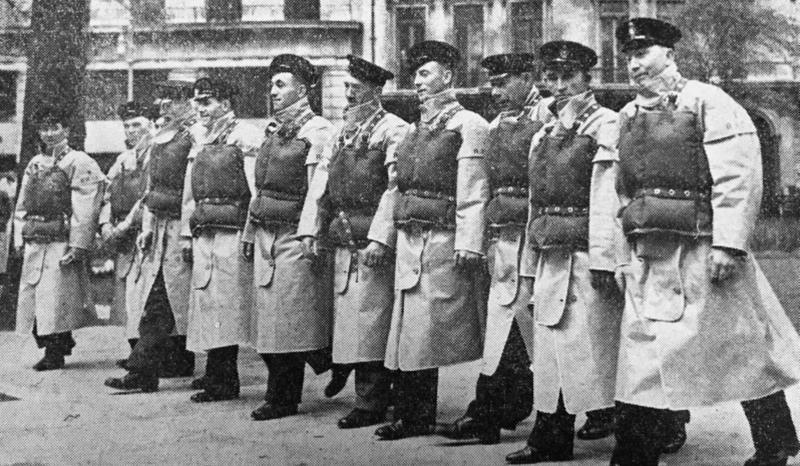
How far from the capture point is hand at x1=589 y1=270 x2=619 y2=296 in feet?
15.5

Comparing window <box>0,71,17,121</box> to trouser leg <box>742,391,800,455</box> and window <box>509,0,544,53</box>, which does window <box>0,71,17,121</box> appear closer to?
trouser leg <box>742,391,800,455</box>

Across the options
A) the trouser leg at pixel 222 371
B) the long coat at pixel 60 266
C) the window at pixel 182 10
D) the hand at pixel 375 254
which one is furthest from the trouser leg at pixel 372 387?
the window at pixel 182 10

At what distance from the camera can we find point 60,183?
8.48m

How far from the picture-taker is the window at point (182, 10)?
17156mm

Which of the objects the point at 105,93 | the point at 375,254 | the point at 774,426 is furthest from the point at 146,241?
the point at 105,93

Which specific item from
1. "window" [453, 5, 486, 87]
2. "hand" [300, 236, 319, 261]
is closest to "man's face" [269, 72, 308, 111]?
"hand" [300, 236, 319, 261]

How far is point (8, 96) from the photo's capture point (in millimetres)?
11500

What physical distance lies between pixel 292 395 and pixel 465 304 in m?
1.44

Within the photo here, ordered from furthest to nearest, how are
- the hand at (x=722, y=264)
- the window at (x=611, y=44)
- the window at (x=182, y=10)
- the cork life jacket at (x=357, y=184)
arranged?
the window at (x=611, y=44) → the window at (x=182, y=10) → the cork life jacket at (x=357, y=184) → the hand at (x=722, y=264)

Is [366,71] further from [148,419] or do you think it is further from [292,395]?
[148,419]

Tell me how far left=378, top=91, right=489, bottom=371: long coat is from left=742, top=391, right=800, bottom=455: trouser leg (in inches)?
67.7

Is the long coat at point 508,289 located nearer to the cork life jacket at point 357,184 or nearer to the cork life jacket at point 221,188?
the cork life jacket at point 357,184

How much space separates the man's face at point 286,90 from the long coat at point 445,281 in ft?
3.82

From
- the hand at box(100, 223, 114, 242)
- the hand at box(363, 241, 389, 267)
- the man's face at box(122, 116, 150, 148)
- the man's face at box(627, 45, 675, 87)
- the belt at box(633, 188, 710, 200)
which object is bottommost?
the hand at box(363, 241, 389, 267)
